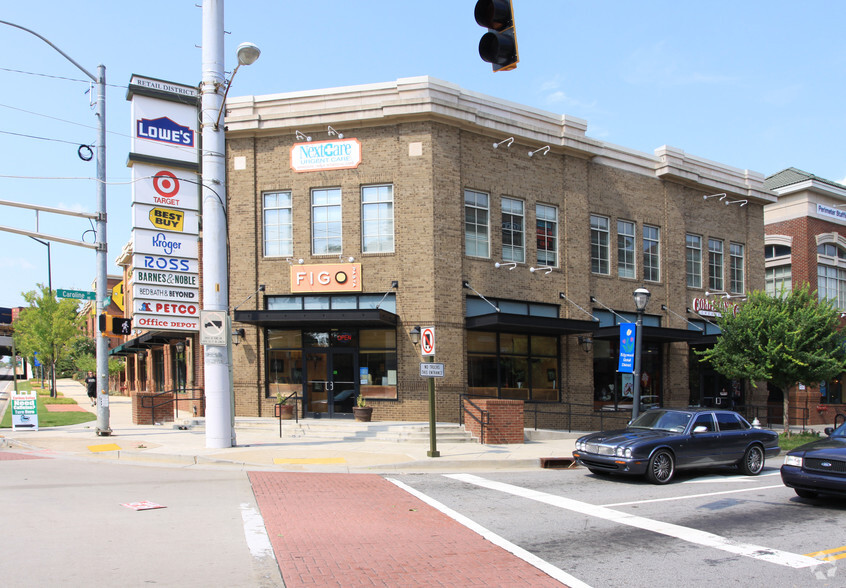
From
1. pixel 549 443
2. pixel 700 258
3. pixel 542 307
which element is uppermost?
pixel 700 258

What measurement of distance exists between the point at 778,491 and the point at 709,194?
20.0 m

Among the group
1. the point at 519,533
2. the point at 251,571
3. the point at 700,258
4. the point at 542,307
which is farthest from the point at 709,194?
the point at 251,571

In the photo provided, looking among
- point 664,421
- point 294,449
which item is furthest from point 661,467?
point 294,449

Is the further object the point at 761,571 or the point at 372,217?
the point at 372,217

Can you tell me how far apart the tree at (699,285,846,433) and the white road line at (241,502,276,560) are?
18616 millimetres

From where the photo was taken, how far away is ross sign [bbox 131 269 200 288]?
18.1 metres

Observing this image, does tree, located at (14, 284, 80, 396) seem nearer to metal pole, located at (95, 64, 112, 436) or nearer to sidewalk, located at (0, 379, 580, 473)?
sidewalk, located at (0, 379, 580, 473)

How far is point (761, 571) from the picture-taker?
6828 mm

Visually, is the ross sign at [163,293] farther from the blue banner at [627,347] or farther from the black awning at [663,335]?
the black awning at [663,335]

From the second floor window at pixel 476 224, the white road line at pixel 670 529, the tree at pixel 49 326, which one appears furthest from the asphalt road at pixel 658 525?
the tree at pixel 49 326

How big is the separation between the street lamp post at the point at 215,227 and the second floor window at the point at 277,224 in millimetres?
5794

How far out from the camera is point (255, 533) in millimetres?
8078

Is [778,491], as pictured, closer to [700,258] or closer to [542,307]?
[542,307]

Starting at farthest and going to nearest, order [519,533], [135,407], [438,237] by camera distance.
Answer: [135,407]
[438,237]
[519,533]
